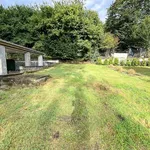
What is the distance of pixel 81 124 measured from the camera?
305 centimetres

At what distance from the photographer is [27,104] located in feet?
13.0

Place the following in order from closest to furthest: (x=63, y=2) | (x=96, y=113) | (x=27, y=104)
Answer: (x=96, y=113), (x=27, y=104), (x=63, y=2)

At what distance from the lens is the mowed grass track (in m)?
2.46

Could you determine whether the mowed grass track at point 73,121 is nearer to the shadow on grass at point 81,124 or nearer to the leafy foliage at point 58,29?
the shadow on grass at point 81,124

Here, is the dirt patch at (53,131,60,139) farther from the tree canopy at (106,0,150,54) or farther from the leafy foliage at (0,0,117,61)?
the tree canopy at (106,0,150,54)

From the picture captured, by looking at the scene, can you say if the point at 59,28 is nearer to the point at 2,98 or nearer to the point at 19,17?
the point at 19,17

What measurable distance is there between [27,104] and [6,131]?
1.29 meters

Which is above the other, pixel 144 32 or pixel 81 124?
pixel 144 32

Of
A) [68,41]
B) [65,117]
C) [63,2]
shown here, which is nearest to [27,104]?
[65,117]

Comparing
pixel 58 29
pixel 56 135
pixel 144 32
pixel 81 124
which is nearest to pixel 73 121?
pixel 81 124

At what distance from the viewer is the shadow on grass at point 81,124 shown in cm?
246

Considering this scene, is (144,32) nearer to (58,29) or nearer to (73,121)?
(58,29)

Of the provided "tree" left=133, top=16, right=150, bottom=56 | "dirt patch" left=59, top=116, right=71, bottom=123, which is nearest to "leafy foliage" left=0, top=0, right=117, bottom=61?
"tree" left=133, top=16, right=150, bottom=56

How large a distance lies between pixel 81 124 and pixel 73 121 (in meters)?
0.19
